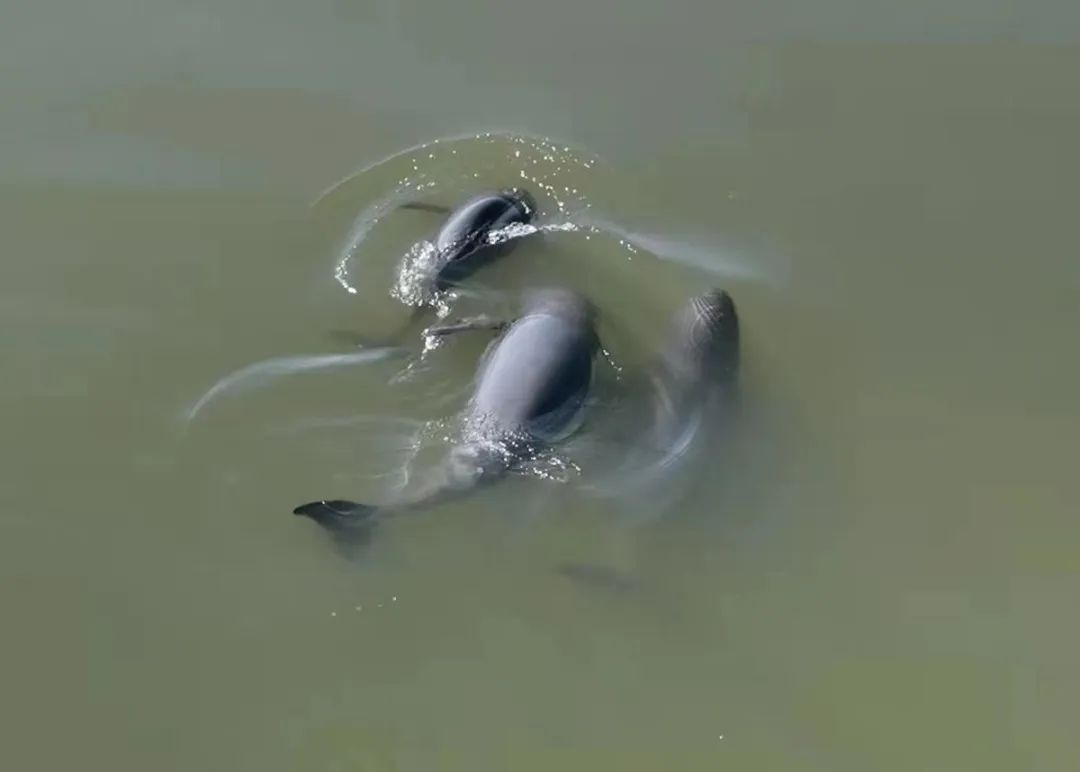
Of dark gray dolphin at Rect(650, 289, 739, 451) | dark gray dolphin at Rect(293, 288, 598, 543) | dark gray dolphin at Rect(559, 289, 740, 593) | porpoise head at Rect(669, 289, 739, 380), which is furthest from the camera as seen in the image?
porpoise head at Rect(669, 289, 739, 380)

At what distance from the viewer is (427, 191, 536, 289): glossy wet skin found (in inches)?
266

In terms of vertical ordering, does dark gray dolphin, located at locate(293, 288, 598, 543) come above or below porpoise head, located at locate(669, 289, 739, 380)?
below

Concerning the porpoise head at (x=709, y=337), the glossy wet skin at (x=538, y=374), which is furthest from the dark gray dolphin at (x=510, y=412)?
the porpoise head at (x=709, y=337)

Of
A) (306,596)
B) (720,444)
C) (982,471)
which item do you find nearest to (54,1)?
(306,596)

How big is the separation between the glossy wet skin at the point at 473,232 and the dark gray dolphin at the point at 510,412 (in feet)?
1.90

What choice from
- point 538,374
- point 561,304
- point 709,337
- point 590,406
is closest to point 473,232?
point 561,304

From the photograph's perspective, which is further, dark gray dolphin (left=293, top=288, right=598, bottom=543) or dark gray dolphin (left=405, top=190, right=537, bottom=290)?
dark gray dolphin (left=405, top=190, right=537, bottom=290)

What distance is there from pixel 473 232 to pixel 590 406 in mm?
1298

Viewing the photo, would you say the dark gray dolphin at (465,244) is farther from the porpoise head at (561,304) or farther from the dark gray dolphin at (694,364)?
the dark gray dolphin at (694,364)

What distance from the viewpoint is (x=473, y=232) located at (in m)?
6.82

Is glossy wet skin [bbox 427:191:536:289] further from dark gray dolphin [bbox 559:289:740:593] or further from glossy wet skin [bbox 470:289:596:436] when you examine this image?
dark gray dolphin [bbox 559:289:740:593]

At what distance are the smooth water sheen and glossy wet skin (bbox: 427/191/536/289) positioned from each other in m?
0.14

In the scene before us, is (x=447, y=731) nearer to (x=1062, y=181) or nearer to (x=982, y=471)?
(x=982, y=471)

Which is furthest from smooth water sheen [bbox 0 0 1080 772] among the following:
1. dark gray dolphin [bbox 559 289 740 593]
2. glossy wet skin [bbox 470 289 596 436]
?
glossy wet skin [bbox 470 289 596 436]
